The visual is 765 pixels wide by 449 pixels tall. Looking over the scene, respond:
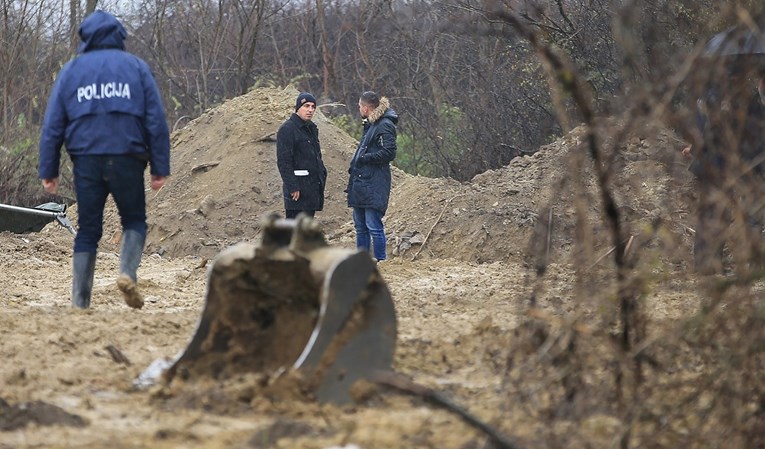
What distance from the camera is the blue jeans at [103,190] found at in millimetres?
8297

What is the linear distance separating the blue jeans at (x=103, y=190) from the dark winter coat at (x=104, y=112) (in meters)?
0.07

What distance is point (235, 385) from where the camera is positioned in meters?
5.56

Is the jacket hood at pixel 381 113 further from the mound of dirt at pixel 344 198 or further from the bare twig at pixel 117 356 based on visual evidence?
the bare twig at pixel 117 356

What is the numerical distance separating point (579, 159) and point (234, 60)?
22198 mm

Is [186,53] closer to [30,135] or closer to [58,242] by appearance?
[30,135]

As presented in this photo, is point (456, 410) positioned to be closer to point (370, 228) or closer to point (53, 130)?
point (53, 130)

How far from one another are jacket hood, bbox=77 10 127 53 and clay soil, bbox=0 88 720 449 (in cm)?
174

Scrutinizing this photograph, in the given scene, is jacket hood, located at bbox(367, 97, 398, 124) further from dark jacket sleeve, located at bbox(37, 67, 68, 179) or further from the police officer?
dark jacket sleeve, located at bbox(37, 67, 68, 179)

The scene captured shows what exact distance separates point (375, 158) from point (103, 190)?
4.81 meters

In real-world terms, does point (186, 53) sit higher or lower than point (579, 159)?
higher

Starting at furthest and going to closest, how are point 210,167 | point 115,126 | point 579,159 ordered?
point 210,167, point 115,126, point 579,159

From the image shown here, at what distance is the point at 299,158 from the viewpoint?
43.0 ft

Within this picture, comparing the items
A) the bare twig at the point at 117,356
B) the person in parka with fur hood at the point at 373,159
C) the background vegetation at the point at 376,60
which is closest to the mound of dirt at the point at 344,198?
the background vegetation at the point at 376,60

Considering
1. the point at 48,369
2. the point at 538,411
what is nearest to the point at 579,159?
the point at 538,411
